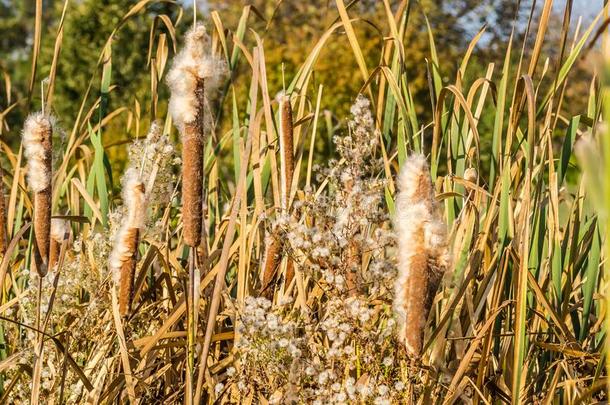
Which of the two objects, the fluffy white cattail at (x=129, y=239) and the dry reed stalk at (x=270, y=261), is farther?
the dry reed stalk at (x=270, y=261)

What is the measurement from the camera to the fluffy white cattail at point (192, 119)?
4.96ft

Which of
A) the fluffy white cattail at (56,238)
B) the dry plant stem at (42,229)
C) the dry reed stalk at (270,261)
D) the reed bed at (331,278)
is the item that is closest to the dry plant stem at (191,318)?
the reed bed at (331,278)

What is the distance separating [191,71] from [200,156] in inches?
5.8

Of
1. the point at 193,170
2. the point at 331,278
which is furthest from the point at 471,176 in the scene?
the point at 193,170

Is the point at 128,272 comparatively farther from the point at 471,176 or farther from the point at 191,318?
the point at 471,176

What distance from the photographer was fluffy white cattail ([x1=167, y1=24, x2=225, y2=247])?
4.96ft

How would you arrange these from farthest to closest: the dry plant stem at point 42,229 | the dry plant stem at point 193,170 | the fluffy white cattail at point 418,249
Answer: the dry plant stem at point 42,229 < the dry plant stem at point 193,170 < the fluffy white cattail at point 418,249

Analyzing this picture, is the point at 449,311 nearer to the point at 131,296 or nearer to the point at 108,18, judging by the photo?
the point at 131,296

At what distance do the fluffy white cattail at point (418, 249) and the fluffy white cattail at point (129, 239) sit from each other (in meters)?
0.47

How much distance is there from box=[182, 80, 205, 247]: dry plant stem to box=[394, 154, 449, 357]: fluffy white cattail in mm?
355

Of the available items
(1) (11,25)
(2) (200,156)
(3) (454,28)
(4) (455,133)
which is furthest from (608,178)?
(1) (11,25)

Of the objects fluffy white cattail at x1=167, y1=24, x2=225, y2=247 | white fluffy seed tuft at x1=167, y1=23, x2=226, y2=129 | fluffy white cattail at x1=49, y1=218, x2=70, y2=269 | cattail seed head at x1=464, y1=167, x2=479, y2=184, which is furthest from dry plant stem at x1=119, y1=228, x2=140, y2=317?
cattail seed head at x1=464, y1=167, x2=479, y2=184

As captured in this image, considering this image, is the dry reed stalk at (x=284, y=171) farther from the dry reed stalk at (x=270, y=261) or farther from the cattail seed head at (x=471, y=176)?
the cattail seed head at (x=471, y=176)

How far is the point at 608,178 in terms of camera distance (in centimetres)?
62
